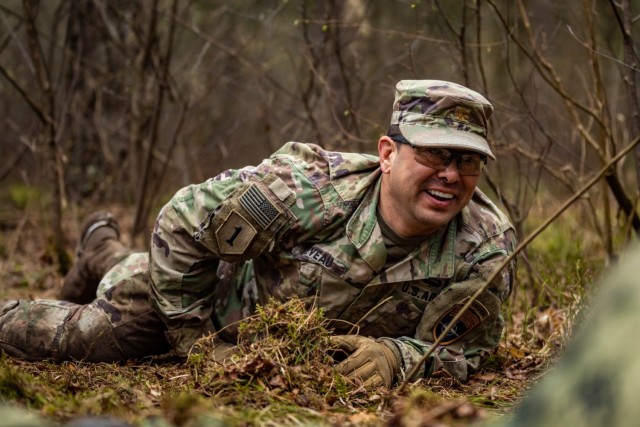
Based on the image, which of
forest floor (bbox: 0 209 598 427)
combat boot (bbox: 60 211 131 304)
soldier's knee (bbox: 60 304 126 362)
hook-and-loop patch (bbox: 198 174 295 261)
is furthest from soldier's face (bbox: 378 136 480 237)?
combat boot (bbox: 60 211 131 304)

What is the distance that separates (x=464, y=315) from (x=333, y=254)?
0.66 meters

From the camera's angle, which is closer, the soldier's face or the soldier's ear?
the soldier's face

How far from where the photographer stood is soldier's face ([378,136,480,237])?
10.7ft

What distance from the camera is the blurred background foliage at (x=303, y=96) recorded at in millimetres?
4750

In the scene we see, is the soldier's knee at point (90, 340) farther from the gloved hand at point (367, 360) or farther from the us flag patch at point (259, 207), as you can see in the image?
the gloved hand at point (367, 360)

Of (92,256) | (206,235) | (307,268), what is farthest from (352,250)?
(92,256)

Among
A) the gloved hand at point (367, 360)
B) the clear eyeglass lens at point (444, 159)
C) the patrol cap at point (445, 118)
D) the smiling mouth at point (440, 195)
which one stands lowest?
the gloved hand at point (367, 360)

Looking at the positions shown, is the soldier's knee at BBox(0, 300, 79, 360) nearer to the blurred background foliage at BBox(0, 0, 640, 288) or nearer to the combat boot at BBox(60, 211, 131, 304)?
the combat boot at BBox(60, 211, 131, 304)

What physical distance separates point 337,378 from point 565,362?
1455mm

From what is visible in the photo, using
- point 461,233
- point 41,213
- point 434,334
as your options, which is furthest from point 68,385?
point 41,213

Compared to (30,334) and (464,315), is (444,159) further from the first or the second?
(30,334)

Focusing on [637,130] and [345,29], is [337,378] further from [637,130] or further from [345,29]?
[345,29]

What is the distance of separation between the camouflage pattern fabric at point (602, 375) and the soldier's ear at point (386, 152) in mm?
1924

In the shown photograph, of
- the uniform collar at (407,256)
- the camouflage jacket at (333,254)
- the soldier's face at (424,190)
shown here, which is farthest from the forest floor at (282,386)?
the soldier's face at (424,190)
